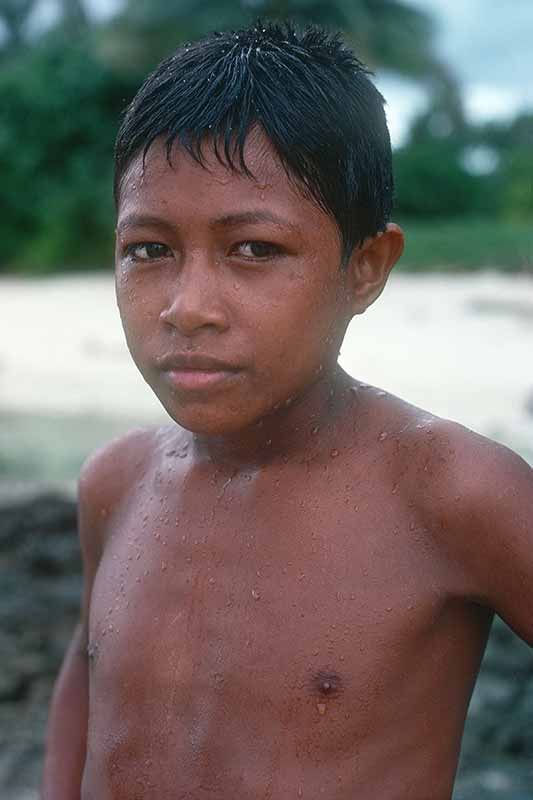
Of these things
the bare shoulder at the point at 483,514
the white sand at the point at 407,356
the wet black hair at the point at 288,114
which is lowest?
the white sand at the point at 407,356

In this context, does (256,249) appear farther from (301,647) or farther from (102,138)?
(102,138)

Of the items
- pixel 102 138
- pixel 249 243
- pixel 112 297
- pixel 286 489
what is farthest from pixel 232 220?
pixel 102 138

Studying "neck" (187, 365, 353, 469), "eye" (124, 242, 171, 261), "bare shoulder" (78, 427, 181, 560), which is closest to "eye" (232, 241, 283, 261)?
"eye" (124, 242, 171, 261)

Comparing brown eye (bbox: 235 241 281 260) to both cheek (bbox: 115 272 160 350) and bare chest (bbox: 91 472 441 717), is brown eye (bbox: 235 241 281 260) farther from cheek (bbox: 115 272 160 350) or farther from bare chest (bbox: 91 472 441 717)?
bare chest (bbox: 91 472 441 717)

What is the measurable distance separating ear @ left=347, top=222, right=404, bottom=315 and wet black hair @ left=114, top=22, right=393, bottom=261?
0.02 meters

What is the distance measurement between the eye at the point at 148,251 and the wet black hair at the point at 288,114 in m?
0.12

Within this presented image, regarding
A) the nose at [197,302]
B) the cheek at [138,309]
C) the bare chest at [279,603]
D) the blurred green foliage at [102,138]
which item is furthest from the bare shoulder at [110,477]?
the blurred green foliage at [102,138]

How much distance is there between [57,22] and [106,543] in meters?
19.4

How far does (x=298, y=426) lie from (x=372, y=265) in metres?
0.25

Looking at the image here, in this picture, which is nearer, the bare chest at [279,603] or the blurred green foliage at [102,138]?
the bare chest at [279,603]

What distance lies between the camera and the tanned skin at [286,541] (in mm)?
1502

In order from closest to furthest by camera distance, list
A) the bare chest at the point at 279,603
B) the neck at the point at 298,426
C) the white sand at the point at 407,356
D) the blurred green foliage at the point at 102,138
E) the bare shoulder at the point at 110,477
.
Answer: the bare chest at the point at 279,603 < the neck at the point at 298,426 < the bare shoulder at the point at 110,477 < the white sand at the point at 407,356 < the blurred green foliage at the point at 102,138

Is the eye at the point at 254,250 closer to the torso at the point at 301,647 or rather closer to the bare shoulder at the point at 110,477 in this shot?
the torso at the point at 301,647

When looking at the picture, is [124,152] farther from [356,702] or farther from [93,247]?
[93,247]
